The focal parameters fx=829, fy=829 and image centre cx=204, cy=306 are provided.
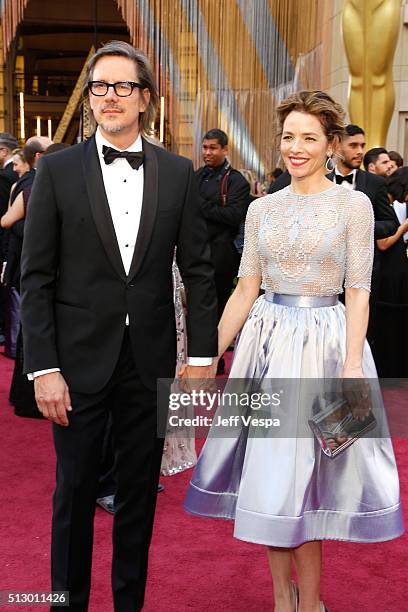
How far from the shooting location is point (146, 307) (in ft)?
7.61

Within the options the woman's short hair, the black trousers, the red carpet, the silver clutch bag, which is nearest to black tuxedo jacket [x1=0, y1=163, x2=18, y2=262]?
the red carpet

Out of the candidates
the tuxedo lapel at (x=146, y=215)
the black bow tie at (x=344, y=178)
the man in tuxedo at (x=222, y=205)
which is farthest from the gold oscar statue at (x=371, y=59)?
the tuxedo lapel at (x=146, y=215)

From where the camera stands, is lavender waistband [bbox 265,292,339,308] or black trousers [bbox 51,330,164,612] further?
lavender waistband [bbox 265,292,339,308]

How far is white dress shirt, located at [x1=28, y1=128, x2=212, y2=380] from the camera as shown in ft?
7.49

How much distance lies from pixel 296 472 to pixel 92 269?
824 millimetres

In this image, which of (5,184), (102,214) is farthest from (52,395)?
(5,184)

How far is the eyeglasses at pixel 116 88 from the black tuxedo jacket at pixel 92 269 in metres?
0.14

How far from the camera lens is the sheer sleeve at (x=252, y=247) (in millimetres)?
2664

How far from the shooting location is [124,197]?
2299 mm

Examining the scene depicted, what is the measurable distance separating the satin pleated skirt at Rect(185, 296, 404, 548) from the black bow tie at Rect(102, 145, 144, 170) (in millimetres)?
648

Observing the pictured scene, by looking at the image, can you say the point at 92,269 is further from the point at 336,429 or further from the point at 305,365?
the point at 336,429

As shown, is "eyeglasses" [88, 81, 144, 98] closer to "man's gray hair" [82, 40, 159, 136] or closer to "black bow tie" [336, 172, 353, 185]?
"man's gray hair" [82, 40, 159, 136]

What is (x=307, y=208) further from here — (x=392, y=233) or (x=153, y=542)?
(x=392, y=233)

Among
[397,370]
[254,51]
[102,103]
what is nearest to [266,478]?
[102,103]
